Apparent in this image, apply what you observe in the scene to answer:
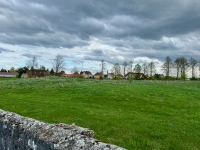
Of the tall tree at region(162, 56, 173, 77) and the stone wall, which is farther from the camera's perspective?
the tall tree at region(162, 56, 173, 77)

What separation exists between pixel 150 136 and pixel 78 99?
41.6 feet

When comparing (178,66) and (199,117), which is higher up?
(178,66)

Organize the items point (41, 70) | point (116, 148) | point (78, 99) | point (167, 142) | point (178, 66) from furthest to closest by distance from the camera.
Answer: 1. point (41, 70)
2. point (178, 66)
3. point (78, 99)
4. point (167, 142)
5. point (116, 148)

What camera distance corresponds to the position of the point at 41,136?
10.4 ft

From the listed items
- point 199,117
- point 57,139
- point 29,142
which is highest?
point 57,139

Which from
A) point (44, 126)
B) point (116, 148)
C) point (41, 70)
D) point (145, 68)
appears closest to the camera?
point (116, 148)

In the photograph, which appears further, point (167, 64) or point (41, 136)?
point (167, 64)

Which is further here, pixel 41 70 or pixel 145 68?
pixel 41 70

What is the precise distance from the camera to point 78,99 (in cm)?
2038

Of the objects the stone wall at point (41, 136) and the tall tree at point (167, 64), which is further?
the tall tree at point (167, 64)

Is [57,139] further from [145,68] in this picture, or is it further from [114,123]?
[145,68]

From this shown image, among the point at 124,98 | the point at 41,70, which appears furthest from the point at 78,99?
the point at 41,70

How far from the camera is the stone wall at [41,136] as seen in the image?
2.67m

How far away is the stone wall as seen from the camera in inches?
105
